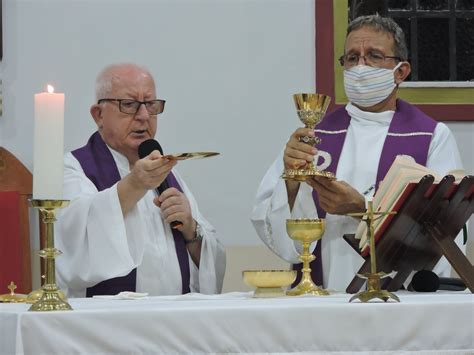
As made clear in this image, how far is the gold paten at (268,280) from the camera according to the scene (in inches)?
115

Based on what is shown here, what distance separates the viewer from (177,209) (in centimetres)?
384

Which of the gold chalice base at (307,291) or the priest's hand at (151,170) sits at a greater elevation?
the priest's hand at (151,170)

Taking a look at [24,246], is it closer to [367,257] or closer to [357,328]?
[367,257]

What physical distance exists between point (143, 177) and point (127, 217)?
322 millimetres

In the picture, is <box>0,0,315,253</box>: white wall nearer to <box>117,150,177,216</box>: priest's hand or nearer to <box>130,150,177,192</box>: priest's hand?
<box>117,150,177,216</box>: priest's hand

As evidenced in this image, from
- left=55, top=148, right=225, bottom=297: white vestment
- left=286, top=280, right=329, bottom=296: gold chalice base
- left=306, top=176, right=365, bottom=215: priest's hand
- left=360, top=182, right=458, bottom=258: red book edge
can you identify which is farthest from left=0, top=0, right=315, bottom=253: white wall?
left=286, top=280, right=329, bottom=296: gold chalice base

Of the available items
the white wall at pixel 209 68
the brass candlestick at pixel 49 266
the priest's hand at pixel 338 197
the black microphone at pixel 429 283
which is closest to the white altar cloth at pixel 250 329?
the brass candlestick at pixel 49 266

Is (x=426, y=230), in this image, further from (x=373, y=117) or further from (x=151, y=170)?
(x=373, y=117)

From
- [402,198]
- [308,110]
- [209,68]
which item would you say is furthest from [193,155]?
[209,68]

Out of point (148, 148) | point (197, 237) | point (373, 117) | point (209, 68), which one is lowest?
point (197, 237)

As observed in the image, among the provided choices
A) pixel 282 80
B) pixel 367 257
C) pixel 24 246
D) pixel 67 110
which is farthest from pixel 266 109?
pixel 367 257

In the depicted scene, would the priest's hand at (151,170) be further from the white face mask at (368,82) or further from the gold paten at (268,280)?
the white face mask at (368,82)

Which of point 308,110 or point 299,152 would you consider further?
point 299,152

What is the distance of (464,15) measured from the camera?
210 inches
